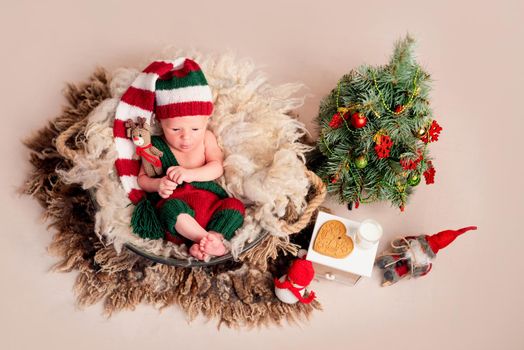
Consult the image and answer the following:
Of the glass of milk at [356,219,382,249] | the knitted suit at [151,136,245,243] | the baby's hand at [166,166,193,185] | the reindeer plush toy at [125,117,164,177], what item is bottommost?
the glass of milk at [356,219,382,249]

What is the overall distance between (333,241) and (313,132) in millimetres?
415

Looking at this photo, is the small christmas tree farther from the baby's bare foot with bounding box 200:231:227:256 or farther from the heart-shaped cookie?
the baby's bare foot with bounding box 200:231:227:256

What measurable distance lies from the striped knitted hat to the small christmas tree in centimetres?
35

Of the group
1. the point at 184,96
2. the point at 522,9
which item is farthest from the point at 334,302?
the point at 522,9

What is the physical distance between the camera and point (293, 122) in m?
1.40

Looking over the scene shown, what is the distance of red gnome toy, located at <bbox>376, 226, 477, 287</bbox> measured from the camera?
1.40 meters

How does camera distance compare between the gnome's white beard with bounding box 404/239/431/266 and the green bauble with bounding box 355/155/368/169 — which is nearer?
the green bauble with bounding box 355/155/368/169

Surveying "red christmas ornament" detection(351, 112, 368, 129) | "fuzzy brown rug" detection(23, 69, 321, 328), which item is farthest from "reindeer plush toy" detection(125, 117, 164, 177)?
"red christmas ornament" detection(351, 112, 368, 129)

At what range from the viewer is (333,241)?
1.33 m

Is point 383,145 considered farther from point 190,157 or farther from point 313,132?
point 190,157

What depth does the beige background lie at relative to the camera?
137cm

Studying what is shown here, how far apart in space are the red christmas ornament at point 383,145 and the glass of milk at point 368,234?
7.8 inches

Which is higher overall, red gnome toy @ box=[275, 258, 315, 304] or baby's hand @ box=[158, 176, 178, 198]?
baby's hand @ box=[158, 176, 178, 198]

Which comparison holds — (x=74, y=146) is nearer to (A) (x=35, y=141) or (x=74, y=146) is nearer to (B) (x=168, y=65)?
(A) (x=35, y=141)
